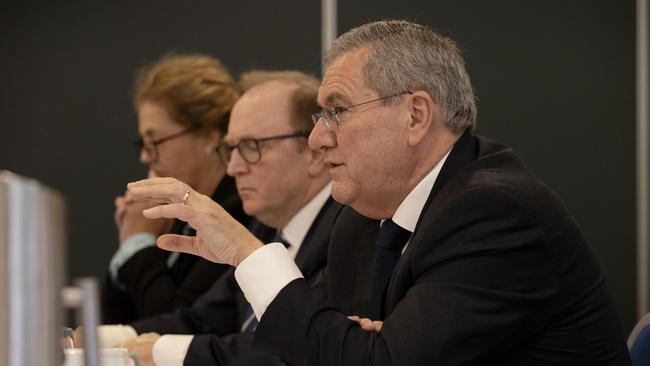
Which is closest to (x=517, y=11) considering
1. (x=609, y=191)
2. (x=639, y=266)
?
(x=609, y=191)

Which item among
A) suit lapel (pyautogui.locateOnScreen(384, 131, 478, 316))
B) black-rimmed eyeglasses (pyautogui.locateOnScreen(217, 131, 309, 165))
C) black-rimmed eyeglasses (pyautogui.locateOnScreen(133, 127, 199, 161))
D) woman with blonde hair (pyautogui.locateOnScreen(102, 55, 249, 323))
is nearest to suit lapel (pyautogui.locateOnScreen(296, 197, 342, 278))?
black-rimmed eyeglasses (pyautogui.locateOnScreen(217, 131, 309, 165))

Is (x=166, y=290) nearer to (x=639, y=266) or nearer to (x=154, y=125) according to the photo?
(x=154, y=125)

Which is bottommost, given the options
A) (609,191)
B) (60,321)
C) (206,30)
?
(609,191)

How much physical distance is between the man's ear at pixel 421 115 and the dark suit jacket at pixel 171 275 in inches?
51.5

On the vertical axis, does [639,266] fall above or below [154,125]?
below

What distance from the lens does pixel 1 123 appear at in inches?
187

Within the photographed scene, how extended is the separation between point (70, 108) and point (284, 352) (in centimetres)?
335

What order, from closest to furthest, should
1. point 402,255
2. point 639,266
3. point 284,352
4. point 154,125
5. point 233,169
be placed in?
point 284,352
point 402,255
point 233,169
point 154,125
point 639,266

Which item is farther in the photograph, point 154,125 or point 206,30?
point 206,30

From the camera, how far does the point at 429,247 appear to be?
1.59 m

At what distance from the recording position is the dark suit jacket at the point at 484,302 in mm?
1520

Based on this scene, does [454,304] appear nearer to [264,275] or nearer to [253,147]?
[264,275]

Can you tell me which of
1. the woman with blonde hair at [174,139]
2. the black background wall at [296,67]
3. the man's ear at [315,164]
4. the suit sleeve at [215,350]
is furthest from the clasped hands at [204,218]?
the black background wall at [296,67]

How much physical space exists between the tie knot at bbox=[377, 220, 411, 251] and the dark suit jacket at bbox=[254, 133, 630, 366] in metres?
0.18
